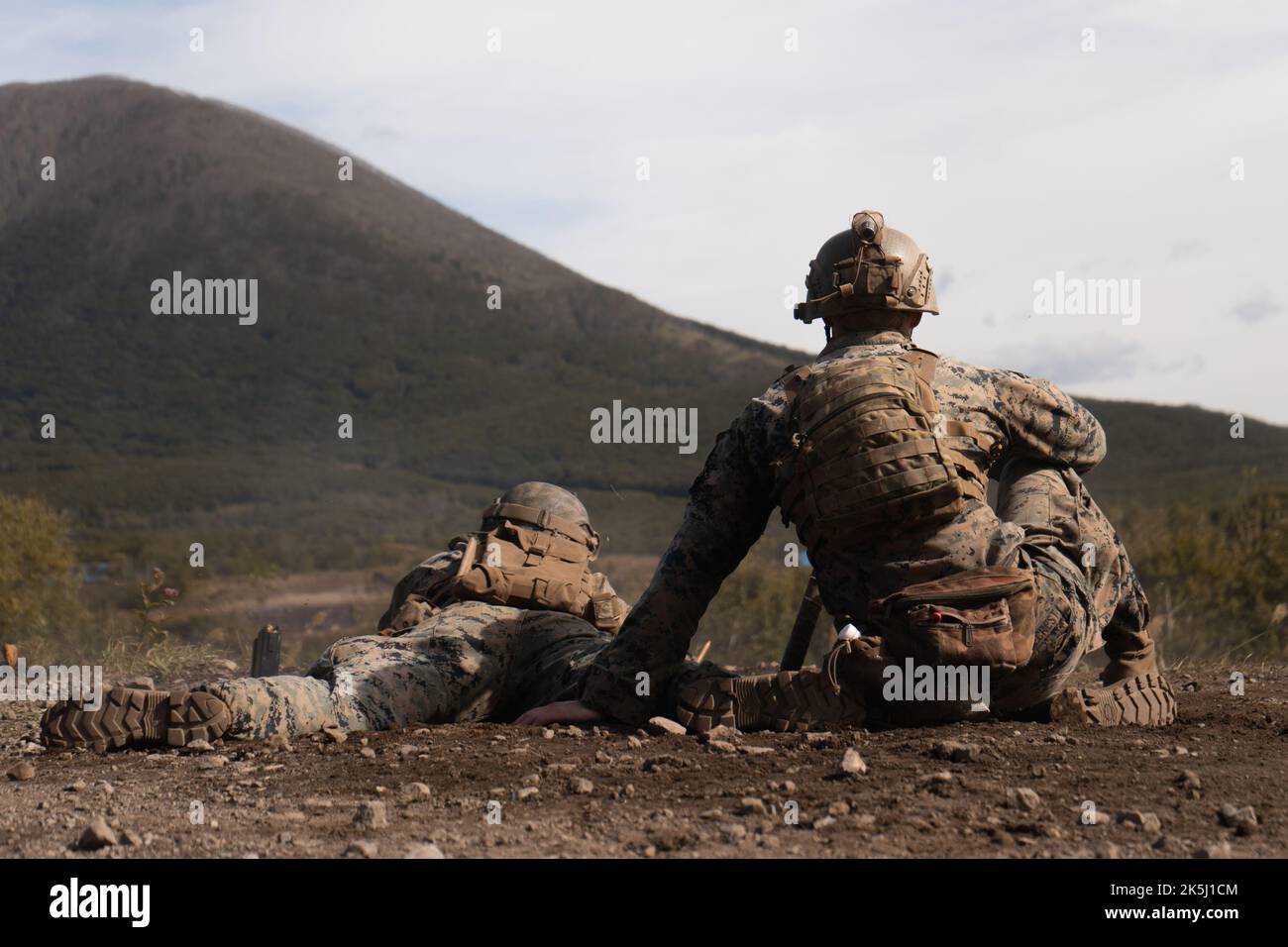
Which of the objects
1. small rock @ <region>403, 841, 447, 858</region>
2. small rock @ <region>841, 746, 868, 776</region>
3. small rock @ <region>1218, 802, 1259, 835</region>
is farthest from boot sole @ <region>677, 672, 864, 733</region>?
small rock @ <region>403, 841, 447, 858</region>

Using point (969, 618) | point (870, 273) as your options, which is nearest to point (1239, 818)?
point (969, 618)

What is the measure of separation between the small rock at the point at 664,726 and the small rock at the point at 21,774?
239cm

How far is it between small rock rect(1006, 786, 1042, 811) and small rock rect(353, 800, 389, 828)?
191 cm

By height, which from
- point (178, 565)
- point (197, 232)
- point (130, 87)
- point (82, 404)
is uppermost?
point (130, 87)

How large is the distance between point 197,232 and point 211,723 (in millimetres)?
108678

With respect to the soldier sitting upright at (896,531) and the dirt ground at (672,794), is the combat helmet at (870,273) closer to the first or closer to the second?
the soldier sitting upright at (896,531)

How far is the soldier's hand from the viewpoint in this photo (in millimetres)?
6480

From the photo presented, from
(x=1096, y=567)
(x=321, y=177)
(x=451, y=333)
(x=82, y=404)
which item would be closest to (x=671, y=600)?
(x=1096, y=567)

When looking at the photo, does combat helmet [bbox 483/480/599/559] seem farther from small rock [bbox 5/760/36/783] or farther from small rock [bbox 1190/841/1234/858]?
small rock [bbox 1190/841/1234/858]

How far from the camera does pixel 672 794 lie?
195 inches

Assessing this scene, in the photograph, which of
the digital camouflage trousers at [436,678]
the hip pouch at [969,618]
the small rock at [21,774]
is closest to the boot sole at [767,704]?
the digital camouflage trousers at [436,678]

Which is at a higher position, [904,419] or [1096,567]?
[904,419]
